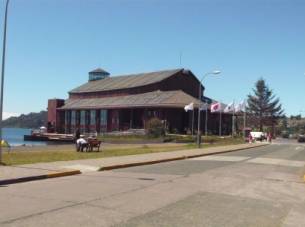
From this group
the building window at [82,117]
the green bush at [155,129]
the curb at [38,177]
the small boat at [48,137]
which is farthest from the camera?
the building window at [82,117]

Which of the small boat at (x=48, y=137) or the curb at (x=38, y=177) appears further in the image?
the small boat at (x=48, y=137)

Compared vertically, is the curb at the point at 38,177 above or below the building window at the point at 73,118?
below

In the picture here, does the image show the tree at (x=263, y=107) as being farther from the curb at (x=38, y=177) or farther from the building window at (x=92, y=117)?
the curb at (x=38, y=177)

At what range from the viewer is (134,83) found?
109375mm

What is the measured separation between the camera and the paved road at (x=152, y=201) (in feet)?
34.0

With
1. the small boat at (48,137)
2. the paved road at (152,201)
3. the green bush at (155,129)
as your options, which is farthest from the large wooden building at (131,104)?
the paved road at (152,201)

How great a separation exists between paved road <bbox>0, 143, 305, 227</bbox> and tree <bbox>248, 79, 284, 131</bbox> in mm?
137764

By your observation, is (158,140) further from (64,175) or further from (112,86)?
(64,175)

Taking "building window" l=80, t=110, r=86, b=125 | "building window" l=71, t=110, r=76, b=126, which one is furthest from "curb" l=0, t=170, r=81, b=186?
"building window" l=71, t=110, r=76, b=126

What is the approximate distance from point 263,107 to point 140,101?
223 feet

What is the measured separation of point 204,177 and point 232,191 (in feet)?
13.4

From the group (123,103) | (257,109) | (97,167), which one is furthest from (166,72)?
(97,167)

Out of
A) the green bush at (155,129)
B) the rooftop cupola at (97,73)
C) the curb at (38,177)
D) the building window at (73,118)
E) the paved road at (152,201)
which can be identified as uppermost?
the rooftop cupola at (97,73)

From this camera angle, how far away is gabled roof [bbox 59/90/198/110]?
90062mm
